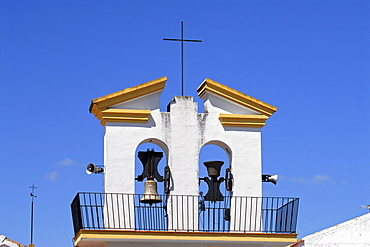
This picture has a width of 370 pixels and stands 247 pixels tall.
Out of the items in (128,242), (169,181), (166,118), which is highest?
(166,118)

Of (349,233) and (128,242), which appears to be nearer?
(128,242)

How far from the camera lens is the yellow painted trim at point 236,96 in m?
20.0

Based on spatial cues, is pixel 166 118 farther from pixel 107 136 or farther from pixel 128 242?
pixel 128 242

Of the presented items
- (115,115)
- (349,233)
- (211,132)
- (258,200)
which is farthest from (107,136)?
(349,233)

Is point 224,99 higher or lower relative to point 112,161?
higher

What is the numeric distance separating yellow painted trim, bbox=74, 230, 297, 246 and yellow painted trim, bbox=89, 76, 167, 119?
2.73m

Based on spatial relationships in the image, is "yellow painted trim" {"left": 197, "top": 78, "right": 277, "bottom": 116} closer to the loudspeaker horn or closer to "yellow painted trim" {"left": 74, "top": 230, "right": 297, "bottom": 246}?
the loudspeaker horn

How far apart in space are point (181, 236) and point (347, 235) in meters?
A: 4.63

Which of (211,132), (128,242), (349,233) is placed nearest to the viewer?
(128,242)

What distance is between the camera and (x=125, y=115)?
19703 millimetres

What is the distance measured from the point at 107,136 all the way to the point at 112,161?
0.54m

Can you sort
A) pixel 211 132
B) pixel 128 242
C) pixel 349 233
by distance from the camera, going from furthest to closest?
pixel 349 233, pixel 211 132, pixel 128 242

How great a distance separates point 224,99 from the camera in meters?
20.2

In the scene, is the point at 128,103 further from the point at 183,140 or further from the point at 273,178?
the point at 273,178
